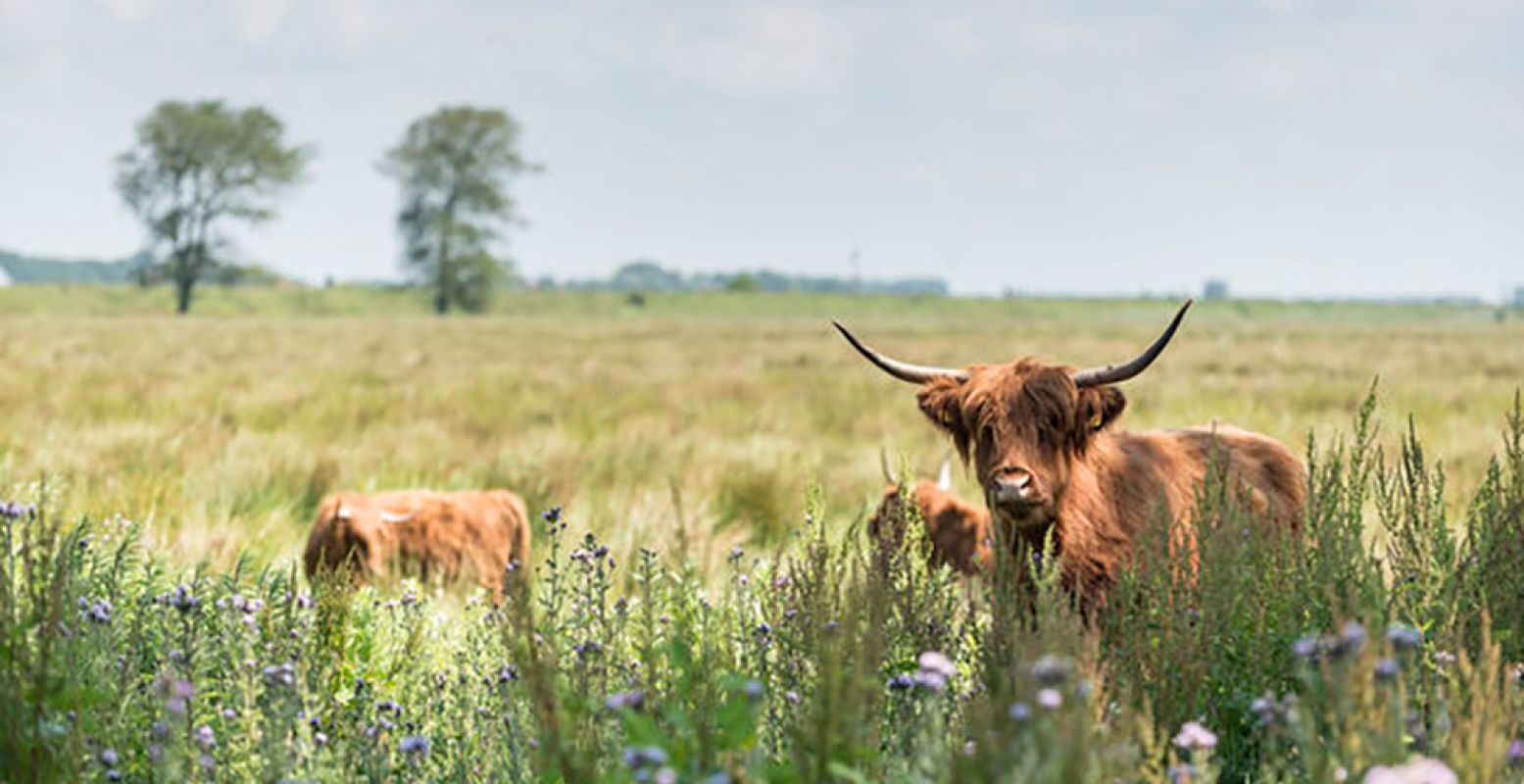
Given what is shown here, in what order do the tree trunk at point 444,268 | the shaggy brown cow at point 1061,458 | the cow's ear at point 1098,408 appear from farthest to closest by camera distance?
the tree trunk at point 444,268 → the cow's ear at point 1098,408 → the shaggy brown cow at point 1061,458

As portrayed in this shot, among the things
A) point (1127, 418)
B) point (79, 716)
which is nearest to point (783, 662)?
point (79, 716)

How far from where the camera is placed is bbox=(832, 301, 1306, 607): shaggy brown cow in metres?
4.59

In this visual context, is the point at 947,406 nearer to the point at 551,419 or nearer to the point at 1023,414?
the point at 1023,414

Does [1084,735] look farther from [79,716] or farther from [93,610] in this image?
[93,610]

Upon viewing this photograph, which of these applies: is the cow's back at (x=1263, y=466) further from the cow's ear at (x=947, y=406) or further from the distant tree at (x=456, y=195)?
the distant tree at (x=456, y=195)

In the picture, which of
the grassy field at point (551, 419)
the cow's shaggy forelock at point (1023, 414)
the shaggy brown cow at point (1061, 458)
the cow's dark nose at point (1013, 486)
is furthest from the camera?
the grassy field at point (551, 419)

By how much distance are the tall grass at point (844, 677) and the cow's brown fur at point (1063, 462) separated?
628 millimetres

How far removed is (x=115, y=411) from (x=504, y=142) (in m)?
80.0

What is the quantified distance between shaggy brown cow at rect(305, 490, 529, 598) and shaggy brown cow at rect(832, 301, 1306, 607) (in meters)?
2.63

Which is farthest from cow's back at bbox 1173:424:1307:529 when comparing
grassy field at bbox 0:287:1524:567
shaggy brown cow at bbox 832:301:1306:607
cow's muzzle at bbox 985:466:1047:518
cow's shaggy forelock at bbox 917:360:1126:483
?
cow's muzzle at bbox 985:466:1047:518

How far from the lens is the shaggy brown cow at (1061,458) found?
181 inches

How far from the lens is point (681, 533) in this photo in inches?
97.7

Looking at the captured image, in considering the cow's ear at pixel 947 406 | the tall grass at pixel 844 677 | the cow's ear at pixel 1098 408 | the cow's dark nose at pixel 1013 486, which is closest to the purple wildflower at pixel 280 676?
the tall grass at pixel 844 677

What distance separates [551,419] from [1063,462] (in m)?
10.9
